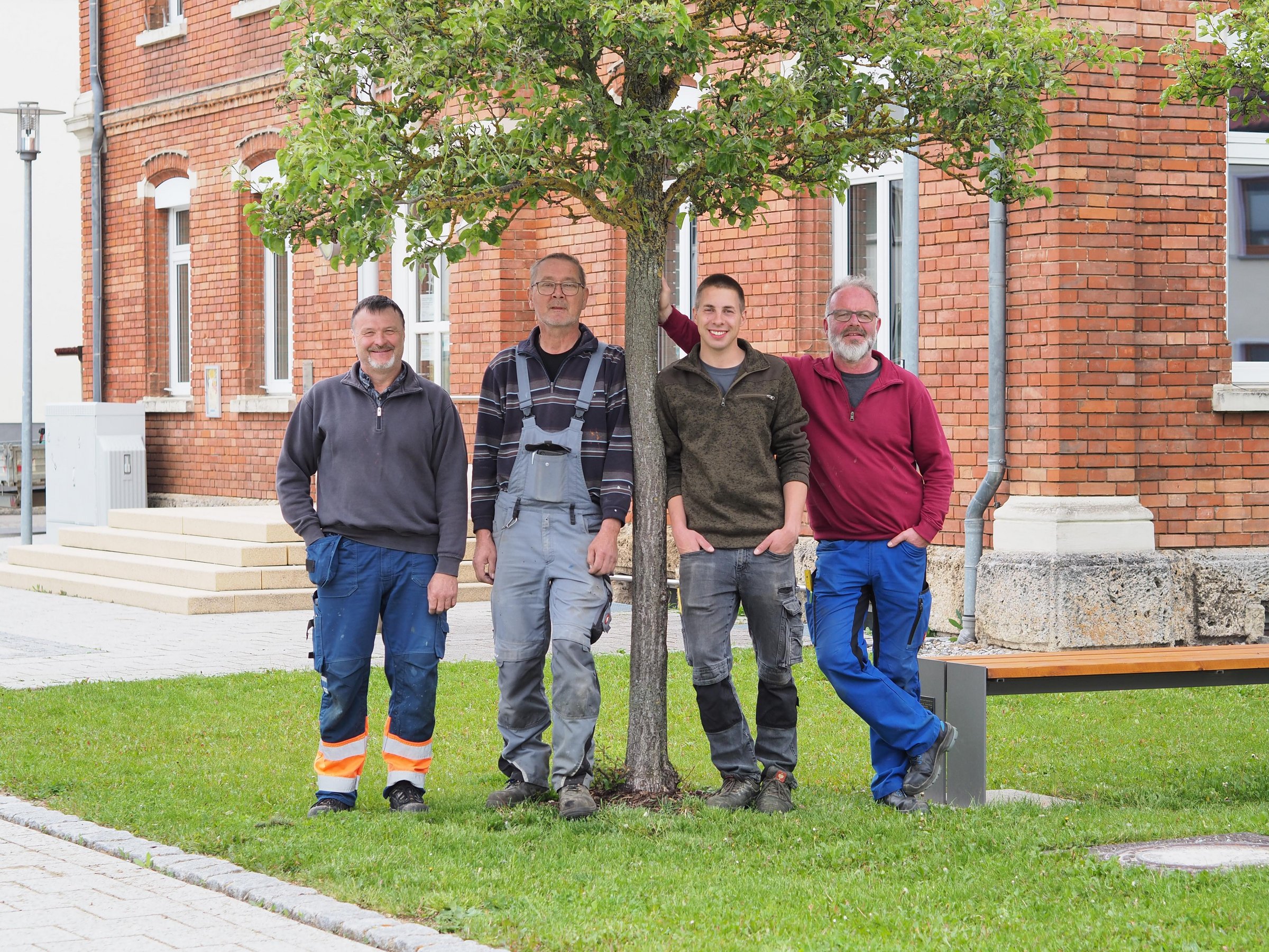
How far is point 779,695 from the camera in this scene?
661 cm

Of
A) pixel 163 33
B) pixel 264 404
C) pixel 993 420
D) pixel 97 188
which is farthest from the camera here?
pixel 97 188

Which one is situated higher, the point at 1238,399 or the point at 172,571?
the point at 1238,399

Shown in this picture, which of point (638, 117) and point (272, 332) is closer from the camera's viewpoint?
point (638, 117)

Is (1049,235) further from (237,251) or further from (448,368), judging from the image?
(237,251)

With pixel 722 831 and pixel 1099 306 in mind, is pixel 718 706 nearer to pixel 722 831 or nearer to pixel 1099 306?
pixel 722 831

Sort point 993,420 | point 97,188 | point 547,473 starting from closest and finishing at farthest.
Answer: point 547,473
point 993,420
point 97,188

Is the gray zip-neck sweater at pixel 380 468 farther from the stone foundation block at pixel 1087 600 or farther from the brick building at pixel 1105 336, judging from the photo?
the brick building at pixel 1105 336

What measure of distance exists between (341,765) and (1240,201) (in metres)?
8.13

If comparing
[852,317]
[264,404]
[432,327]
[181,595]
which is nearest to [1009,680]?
[852,317]

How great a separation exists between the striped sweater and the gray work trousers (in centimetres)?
11

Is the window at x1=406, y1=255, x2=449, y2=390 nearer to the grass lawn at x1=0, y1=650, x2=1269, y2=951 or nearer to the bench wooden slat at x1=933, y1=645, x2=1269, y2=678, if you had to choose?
the grass lawn at x1=0, y1=650, x2=1269, y2=951

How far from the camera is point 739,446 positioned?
6.48 metres

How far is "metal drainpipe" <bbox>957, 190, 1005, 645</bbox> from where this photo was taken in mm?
11578

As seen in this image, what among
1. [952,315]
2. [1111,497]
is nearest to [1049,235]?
[952,315]
